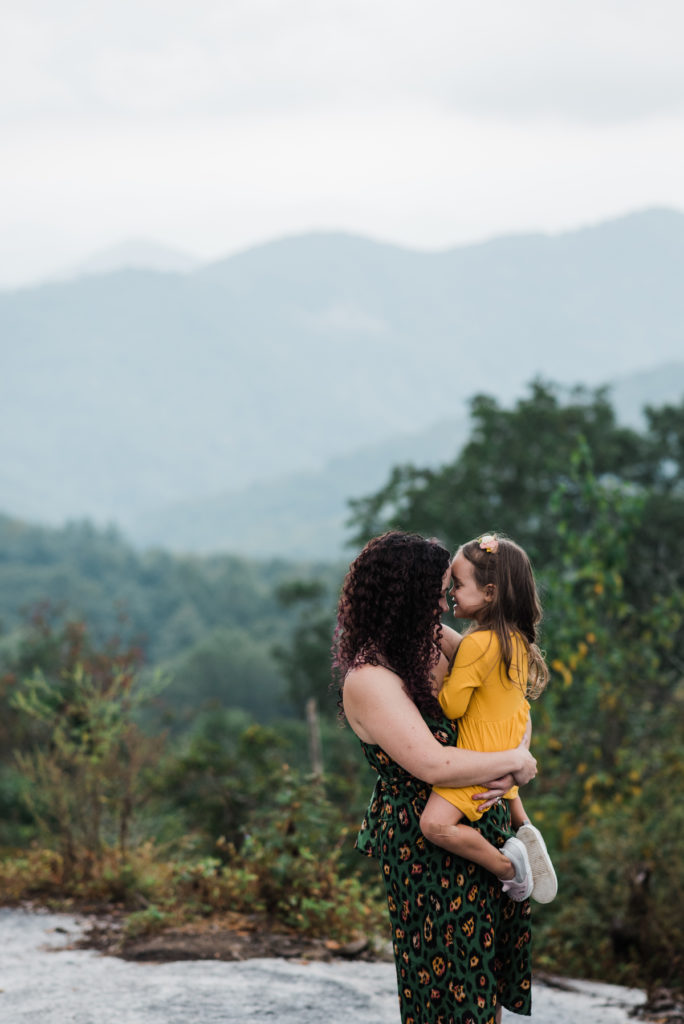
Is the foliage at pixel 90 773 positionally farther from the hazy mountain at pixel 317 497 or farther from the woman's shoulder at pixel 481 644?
the hazy mountain at pixel 317 497

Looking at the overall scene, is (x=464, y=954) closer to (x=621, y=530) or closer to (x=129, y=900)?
(x=129, y=900)

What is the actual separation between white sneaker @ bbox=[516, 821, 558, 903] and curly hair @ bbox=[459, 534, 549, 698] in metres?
0.38

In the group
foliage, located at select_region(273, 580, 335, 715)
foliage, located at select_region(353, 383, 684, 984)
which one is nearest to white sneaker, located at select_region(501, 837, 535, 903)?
foliage, located at select_region(353, 383, 684, 984)

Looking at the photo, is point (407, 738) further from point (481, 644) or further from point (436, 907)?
point (436, 907)

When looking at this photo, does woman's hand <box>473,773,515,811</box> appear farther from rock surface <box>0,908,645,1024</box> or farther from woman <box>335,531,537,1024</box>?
rock surface <box>0,908,645,1024</box>

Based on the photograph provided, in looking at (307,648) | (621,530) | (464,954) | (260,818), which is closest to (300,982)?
(260,818)

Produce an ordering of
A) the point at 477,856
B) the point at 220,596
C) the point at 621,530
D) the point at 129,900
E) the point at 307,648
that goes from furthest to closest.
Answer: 1. the point at 220,596
2. the point at 307,648
3. the point at 621,530
4. the point at 129,900
5. the point at 477,856

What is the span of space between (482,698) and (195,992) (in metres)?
1.77

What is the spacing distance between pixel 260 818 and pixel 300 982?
4.07 feet

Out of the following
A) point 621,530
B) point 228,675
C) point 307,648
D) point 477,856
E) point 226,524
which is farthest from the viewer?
point 226,524

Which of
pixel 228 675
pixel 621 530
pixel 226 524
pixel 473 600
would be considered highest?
pixel 226 524

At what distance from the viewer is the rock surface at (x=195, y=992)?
3.21 m

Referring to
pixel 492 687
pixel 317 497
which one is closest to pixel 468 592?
pixel 492 687

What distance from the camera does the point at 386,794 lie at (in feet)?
7.68
